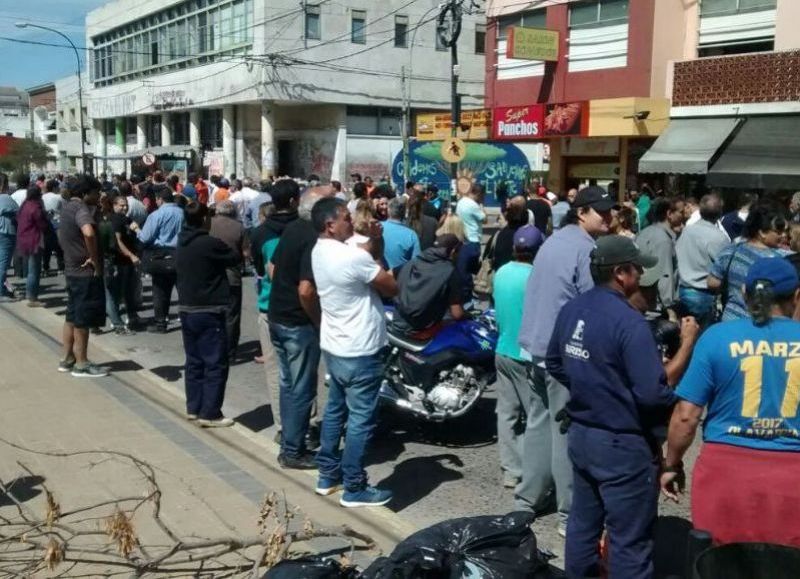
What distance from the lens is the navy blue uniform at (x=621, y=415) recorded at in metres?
3.55

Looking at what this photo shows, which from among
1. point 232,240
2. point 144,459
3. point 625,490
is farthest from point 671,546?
point 232,240

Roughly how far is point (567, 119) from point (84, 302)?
15.6 metres

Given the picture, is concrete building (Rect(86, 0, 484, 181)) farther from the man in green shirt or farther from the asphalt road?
the man in green shirt

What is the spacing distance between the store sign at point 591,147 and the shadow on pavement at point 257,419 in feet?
53.1

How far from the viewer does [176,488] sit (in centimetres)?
566

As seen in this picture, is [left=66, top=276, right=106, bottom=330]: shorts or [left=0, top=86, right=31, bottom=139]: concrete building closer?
[left=66, top=276, right=106, bottom=330]: shorts

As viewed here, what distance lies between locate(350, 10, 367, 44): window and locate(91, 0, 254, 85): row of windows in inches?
202

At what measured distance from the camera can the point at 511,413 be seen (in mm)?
5590

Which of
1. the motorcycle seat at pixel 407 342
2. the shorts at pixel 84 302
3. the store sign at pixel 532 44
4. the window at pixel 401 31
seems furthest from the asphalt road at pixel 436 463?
the window at pixel 401 31

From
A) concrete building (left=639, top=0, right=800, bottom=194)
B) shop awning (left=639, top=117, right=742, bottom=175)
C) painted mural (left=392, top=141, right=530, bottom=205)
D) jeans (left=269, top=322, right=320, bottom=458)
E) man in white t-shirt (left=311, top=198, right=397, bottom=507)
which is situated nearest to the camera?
man in white t-shirt (left=311, top=198, right=397, bottom=507)

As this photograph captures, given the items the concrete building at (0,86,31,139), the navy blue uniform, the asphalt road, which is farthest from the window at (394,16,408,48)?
the concrete building at (0,86,31,139)

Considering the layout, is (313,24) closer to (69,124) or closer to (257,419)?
(257,419)

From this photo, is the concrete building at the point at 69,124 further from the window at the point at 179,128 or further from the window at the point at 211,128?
the window at the point at 211,128

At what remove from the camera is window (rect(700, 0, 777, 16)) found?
18.5 meters
